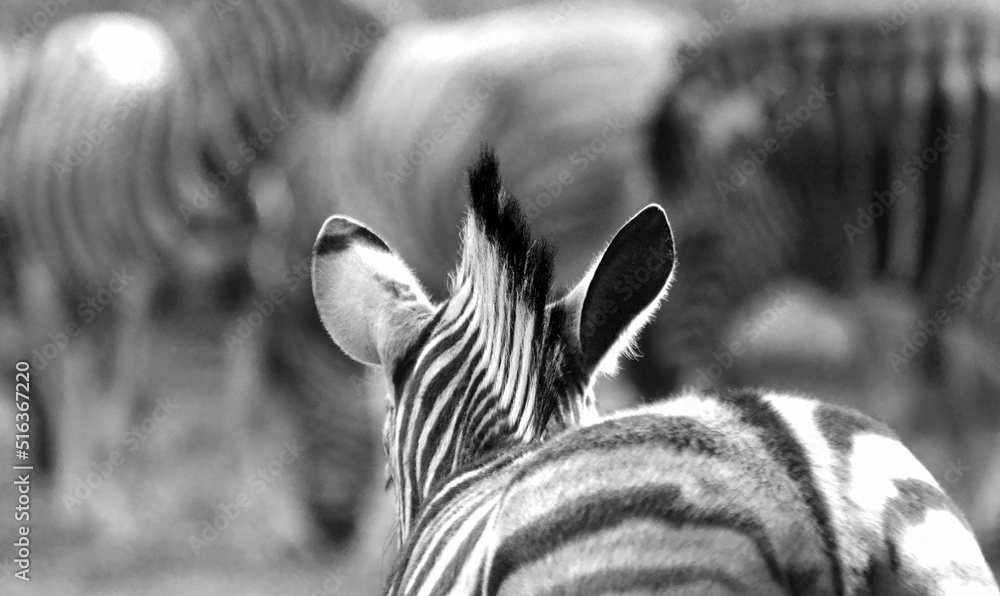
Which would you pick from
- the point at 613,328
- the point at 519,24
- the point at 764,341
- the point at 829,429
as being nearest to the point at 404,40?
the point at 519,24

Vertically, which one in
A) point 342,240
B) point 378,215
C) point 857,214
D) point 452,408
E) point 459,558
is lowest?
point 459,558

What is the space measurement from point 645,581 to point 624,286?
57 centimetres

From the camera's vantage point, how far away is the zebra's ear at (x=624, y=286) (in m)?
1.30

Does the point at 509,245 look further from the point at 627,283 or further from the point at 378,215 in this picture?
the point at 378,215

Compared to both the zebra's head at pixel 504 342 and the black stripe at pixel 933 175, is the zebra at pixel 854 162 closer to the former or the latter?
the black stripe at pixel 933 175

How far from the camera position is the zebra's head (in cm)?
131

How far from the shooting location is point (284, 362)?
4.93 meters

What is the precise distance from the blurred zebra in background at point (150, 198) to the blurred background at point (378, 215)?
14mm

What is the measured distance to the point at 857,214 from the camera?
14.3 ft

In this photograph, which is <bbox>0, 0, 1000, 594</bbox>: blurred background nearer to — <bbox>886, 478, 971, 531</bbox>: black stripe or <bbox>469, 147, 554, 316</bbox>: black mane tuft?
<bbox>469, 147, 554, 316</bbox>: black mane tuft

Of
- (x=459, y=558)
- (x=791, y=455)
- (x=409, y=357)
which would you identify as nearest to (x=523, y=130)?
(x=409, y=357)

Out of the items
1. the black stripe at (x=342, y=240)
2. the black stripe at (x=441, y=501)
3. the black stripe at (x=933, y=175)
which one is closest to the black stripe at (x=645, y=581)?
the black stripe at (x=441, y=501)

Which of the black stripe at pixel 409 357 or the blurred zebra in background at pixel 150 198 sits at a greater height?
the blurred zebra in background at pixel 150 198

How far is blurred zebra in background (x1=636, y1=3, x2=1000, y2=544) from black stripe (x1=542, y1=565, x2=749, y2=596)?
3659 mm
